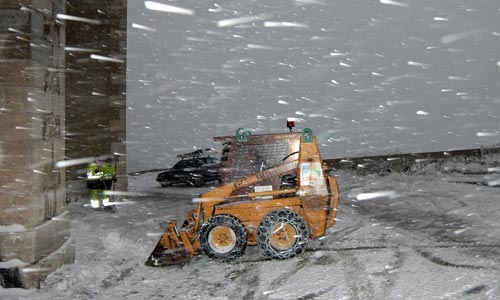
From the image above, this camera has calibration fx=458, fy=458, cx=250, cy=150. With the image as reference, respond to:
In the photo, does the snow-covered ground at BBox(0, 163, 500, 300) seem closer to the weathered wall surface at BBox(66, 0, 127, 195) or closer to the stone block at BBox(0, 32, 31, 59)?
the stone block at BBox(0, 32, 31, 59)

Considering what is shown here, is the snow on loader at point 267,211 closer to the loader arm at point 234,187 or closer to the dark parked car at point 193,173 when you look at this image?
the loader arm at point 234,187

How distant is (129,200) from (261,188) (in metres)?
8.61

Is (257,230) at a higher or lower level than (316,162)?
lower

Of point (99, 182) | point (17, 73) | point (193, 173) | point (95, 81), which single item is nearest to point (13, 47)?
point (17, 73)

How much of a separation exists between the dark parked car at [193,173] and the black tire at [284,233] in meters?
12.5

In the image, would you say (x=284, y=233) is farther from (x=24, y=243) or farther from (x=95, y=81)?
(x=95, y=81)

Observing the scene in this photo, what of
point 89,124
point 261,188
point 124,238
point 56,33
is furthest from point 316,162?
point 89,124

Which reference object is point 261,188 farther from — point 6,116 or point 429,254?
point 6,116

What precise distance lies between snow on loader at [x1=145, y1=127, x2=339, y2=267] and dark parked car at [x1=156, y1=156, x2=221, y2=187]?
462 inches

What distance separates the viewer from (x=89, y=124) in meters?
13.8

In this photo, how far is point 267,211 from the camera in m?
7.35

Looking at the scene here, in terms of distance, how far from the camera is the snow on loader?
7098mm

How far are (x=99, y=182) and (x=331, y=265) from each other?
7.61 meters

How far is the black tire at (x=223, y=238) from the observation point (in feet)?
23.4
